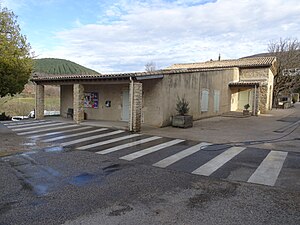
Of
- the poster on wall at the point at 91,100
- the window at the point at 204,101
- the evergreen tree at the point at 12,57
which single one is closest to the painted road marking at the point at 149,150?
the poster on wall at the point at 91,100

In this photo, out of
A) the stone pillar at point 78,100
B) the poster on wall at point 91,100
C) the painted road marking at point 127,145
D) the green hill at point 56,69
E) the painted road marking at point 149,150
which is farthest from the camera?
the green hill at point 56,69

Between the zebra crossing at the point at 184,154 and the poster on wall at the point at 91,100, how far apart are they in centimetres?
550

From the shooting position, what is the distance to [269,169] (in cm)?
→ 595

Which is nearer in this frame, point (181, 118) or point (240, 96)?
point (181, 118)

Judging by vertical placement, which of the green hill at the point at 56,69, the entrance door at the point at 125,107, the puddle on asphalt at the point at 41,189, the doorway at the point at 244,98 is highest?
the green hill at the point at 56,69

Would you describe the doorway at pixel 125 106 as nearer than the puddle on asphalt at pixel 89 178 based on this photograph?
No

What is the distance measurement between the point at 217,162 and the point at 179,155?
1.19 meters

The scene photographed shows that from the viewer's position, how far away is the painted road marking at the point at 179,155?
6303mm

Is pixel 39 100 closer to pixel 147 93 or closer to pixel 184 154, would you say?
pixel 147 93

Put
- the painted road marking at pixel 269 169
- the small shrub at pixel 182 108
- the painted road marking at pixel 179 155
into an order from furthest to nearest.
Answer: the small shrub at pixel 182 108 → the painted road marking at pixel 179 155 → the painted road marking at pixel 269 169

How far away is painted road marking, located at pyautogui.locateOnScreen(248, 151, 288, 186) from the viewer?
5160mm

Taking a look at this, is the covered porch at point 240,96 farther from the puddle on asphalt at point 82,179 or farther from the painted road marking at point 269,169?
the puddle on asphalt at point 82,179

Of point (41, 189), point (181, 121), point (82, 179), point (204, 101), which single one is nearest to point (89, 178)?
point (82, 179)

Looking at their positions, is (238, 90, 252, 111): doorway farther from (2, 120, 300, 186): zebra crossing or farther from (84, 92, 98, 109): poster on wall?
(2, 120, 300, 186): zebra crossing
